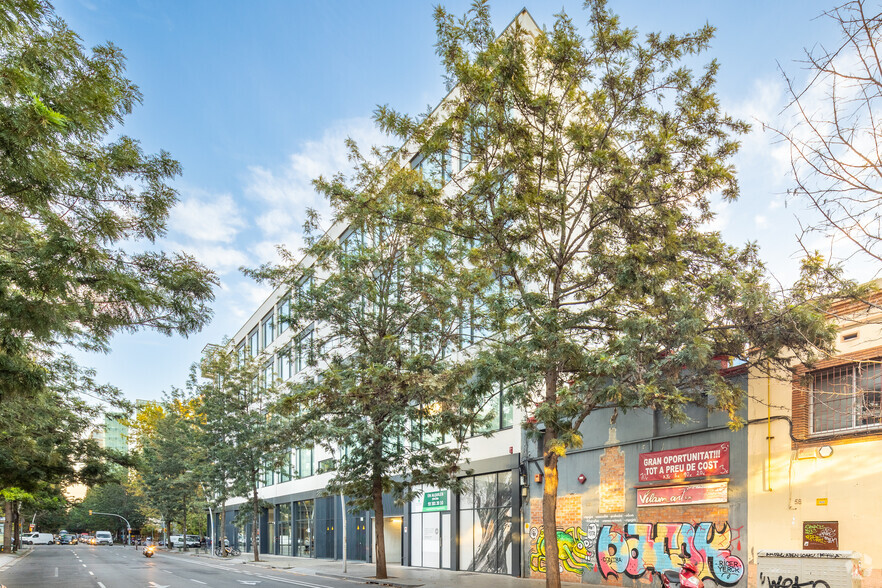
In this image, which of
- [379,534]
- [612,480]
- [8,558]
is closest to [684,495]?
[612,480]

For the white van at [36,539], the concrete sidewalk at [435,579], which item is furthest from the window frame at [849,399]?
the white van at [36,539]

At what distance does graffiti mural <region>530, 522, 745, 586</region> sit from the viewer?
1543 centimetres

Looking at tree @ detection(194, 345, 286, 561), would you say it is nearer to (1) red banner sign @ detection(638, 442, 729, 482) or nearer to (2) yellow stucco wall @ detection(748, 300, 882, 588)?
(1) red banner sign @ detection(638, 442, 729, 482)

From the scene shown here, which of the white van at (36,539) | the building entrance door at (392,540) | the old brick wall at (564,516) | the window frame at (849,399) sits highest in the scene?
the window frame at (849,399)

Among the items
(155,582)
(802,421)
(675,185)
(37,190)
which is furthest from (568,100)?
(155,582)

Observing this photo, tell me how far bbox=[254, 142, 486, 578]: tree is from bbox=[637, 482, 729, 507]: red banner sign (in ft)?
16.2

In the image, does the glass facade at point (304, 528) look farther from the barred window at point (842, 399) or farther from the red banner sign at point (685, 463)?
the barred window at point (842, 399)

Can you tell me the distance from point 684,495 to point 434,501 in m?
13.5

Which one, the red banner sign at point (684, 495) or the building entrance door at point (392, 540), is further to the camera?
the building entrance door at point (392, 540)

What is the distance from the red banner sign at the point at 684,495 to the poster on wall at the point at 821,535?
2024 mm

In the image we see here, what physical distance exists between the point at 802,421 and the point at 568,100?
8.30 meters

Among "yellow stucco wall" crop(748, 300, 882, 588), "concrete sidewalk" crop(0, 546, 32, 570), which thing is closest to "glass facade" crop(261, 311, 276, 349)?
"concrete sidewalk" crop(0, 546, 32, 570)

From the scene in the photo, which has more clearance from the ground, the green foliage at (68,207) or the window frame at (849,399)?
the green foliage at (68,207)

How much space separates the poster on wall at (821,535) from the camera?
13.1 meters
